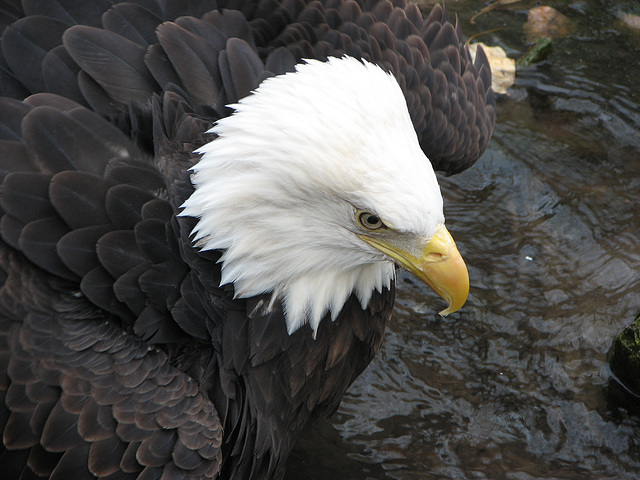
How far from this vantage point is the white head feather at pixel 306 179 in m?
2.96

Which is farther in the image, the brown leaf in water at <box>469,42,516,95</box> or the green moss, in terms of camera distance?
the green moss

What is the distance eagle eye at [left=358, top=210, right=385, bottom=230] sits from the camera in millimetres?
3057

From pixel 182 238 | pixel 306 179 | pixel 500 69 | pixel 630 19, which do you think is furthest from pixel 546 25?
pixel 182 238

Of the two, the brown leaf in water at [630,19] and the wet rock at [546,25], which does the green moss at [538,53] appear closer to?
the wet rock at [546,25]

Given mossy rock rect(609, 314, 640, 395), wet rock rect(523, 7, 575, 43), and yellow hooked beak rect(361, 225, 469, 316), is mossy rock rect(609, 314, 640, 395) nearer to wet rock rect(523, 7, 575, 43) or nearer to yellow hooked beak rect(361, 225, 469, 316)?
yellow hooked beak rect(361, 225, 469, 316)

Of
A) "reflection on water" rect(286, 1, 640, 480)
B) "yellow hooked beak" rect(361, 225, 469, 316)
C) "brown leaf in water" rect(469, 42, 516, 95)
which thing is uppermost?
"yellow hooked beak" rect(361, 225, 469, 316)

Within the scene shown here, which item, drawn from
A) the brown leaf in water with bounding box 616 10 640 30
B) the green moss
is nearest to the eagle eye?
the green moss

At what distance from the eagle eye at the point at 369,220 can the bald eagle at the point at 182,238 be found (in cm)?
1

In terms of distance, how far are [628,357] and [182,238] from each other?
274 centimetres

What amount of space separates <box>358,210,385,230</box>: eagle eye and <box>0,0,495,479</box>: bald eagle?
0.01 meters

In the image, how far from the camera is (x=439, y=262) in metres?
3.16

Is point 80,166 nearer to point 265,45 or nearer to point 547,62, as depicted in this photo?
point 265,45

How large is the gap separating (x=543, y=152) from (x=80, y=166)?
3.87m

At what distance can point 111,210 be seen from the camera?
10.4 ft
